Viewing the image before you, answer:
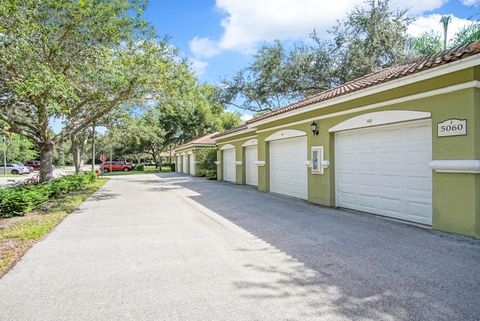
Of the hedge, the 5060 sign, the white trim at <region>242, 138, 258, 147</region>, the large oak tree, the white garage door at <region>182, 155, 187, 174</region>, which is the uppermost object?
the large oak tree

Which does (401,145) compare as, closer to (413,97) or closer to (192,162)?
(413,97)

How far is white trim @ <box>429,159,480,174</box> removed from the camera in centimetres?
503

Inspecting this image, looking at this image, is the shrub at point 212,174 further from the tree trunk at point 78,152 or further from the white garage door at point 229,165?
the tree trunk at point 78,152

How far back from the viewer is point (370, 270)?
3.92 metres

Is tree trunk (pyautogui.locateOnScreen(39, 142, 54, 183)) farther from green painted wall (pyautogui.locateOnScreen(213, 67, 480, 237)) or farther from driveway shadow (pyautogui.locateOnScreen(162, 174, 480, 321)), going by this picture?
green painted wall (pyautogui.locateOnScreen(213, 67, 480, 237))

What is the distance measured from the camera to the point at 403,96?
634 centimetres

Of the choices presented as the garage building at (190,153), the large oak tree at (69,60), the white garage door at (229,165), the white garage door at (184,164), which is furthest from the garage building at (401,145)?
the white garage door at (184,164)

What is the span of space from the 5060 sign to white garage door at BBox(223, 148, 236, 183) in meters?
12.7

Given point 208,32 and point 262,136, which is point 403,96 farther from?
point 208,32

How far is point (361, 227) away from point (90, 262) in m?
5.22

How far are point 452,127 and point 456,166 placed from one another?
74 centimetres

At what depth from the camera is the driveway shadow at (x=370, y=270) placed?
9.77 ft

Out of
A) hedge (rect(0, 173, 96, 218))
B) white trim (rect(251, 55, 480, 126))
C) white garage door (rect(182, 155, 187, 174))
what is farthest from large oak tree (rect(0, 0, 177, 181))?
white garage door (rect(182, 155, 187, 174))

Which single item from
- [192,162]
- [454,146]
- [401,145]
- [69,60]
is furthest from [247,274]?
[192,162]
